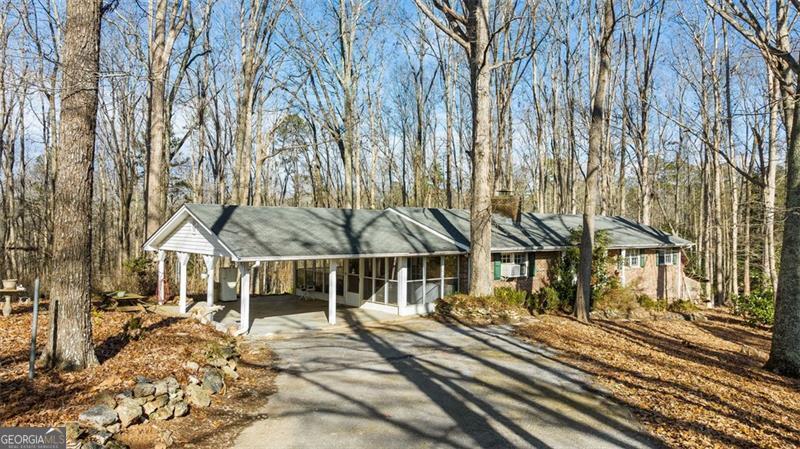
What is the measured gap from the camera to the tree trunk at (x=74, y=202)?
657cm

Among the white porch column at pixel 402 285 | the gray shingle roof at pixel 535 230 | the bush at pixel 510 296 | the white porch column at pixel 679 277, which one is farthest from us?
the white porch column at pixel 679 277

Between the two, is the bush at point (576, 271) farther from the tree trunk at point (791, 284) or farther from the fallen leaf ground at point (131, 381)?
the fallen leaf ground at point (131, 381)

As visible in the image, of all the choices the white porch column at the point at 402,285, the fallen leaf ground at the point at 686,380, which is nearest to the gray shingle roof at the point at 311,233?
the white porch column at the point at 402,285

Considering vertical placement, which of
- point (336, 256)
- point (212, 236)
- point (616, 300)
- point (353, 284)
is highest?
point (212, 236)

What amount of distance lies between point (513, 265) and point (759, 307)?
9465 mm

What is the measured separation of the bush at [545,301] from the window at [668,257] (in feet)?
29.6

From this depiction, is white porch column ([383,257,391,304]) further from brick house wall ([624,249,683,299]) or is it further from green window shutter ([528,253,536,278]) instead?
brick house wall ([624,249,683,299])

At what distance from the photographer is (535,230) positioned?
18.7 m

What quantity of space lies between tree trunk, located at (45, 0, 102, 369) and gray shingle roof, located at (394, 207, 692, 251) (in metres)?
11.0

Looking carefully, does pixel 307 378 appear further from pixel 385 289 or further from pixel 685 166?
pixel 685 166

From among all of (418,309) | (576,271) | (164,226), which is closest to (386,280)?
(418,309)

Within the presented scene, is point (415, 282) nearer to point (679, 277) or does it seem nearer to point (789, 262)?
point (789, 262)

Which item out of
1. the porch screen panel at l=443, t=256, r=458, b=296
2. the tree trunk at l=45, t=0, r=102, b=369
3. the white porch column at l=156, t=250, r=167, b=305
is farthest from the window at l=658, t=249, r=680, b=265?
the tree trunk at l=45, t=0, r=102, b=369

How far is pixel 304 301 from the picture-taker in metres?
16.9
